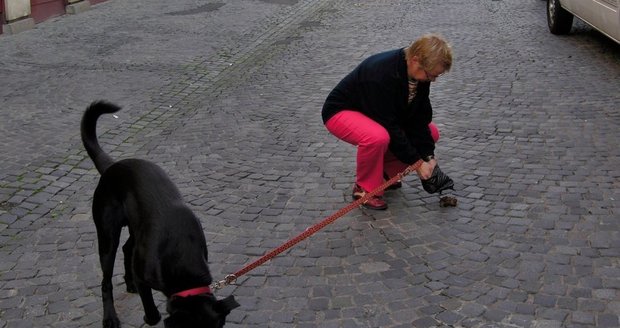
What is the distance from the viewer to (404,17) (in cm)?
1398

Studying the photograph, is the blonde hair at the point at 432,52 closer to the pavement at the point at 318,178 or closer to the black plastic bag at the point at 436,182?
the black plastic bag at the point at 436,182

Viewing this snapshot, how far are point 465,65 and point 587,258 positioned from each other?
223 inches

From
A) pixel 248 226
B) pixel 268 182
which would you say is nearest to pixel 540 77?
pixel 268 182

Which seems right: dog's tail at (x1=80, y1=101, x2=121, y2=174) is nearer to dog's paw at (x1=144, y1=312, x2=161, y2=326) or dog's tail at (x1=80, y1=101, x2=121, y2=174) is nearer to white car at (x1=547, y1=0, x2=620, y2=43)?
dog's paw at (x1=144, y1=312, x2=161, y2=326)

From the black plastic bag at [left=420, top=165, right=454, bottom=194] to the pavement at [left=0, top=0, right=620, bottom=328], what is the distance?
6.2 inches

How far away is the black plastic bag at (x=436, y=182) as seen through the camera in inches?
220

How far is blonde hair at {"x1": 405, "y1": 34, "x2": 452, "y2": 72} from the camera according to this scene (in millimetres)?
4922

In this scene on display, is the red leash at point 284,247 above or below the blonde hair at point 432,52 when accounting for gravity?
below

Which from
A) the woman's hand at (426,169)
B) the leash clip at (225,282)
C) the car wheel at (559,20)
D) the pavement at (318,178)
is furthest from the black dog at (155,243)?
the car wheel at (559,20)

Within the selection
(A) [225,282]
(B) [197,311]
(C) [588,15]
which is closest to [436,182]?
(A) [225,282]

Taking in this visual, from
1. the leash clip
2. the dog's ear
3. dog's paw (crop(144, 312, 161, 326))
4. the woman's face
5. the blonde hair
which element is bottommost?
dog's paw (crop(144, 312, 161, 326))

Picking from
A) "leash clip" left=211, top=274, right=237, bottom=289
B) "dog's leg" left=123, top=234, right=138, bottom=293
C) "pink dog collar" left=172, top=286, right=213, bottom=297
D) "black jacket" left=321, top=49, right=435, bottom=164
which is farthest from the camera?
"black jacket" left=321, top=49, right=435, bottom=164

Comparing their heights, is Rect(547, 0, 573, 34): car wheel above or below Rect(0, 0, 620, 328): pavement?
below

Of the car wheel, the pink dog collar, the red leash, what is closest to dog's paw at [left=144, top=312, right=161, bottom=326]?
the red leash
